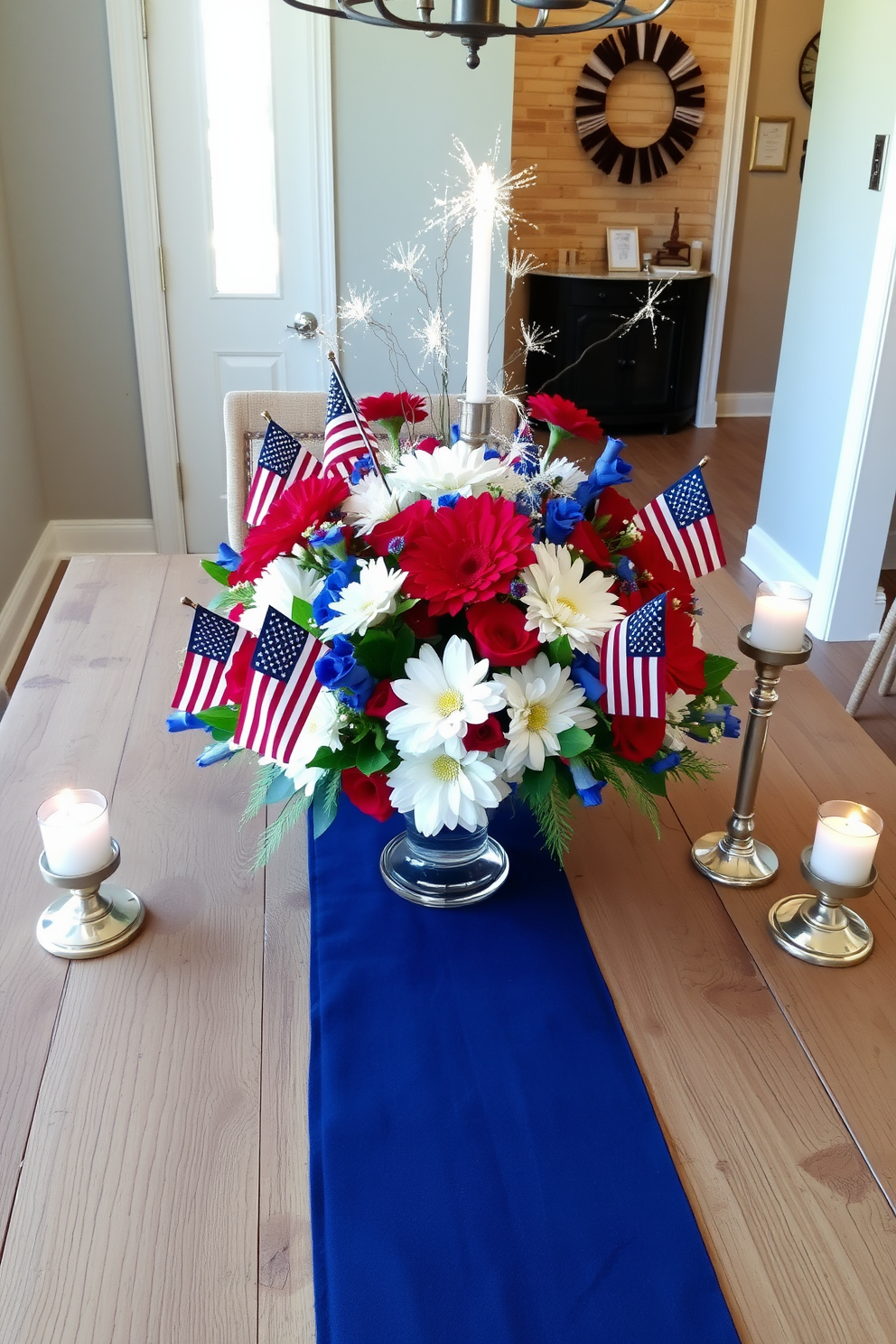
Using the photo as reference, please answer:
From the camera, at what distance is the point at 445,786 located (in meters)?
0.91

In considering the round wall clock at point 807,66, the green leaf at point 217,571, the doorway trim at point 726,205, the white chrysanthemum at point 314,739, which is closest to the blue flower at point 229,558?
the green leaf at point 217,571

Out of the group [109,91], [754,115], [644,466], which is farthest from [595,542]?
[754,115]

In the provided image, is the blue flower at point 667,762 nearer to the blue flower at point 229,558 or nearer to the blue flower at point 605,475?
the blue flower at point 605,475

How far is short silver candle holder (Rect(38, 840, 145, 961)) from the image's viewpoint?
3.38 ft

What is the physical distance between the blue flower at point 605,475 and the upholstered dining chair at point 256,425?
3.38ft

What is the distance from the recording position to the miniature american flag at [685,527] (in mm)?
1125

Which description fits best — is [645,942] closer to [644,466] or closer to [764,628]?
[764,628]

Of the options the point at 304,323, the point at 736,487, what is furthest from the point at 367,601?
the point at 736,487

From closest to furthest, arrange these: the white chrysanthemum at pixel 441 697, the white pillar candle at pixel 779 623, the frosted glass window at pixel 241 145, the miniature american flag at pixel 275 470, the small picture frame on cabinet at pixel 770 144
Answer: the white chrysanthemum at pixel 441 697 < the white pillar candle at pixel 779 623 < the miniature american flag at pixel 275 470 < the frosted glass window at pixel 241 145 < the small picture frame on cabinet at pixel 770 144

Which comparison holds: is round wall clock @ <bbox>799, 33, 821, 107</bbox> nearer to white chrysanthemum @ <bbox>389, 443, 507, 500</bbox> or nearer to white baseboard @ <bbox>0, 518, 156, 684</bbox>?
white baseboard @ <bbox>0, 518, 156, 684</bbox>

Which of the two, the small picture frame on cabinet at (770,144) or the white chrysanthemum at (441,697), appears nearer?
the white chrysanthemum at (441,697)

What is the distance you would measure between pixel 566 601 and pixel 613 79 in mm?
5617

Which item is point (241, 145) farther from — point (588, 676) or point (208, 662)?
point (588, 676)

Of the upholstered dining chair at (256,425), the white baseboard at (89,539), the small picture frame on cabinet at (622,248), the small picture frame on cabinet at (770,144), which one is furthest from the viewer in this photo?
the small picture frame on cabinet at (622,248)
